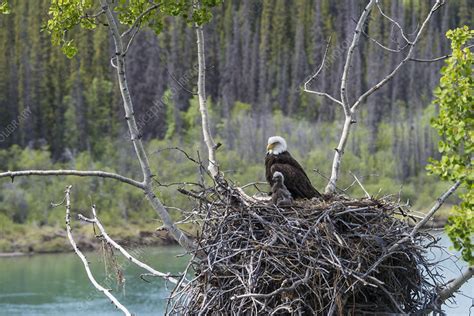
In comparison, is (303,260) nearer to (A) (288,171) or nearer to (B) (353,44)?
(A) (288,171)

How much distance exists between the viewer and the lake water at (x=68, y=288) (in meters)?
33.7

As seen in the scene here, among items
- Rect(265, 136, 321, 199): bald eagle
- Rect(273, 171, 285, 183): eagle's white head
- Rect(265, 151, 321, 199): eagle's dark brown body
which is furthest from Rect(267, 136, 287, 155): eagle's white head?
Rect(273, 171, 285, 183): eagle's white head

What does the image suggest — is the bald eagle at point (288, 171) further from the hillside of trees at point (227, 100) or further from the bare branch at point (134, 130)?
the hillside of trees at point (227, 100)

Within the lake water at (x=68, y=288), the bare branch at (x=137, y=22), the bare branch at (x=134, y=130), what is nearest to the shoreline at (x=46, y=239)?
the lake water at (x=68, y=288)

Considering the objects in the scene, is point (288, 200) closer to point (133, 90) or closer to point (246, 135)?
point (246, 135)

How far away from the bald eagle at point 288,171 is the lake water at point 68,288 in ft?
47.1

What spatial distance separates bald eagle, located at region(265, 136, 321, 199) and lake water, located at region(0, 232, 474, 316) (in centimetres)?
1435

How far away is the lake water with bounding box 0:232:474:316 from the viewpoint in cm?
3372

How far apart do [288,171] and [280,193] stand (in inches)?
38.8

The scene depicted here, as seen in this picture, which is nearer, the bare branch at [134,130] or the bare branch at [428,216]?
the bare branch at [428,216]

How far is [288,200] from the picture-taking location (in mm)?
8570

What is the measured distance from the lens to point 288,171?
31.8 ft

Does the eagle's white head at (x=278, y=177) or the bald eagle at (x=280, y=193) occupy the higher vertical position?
the eagle's white head at (x=278, y=177)

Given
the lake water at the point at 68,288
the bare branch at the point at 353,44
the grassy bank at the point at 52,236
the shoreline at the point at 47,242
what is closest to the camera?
the bare branch at the point at 353,44
